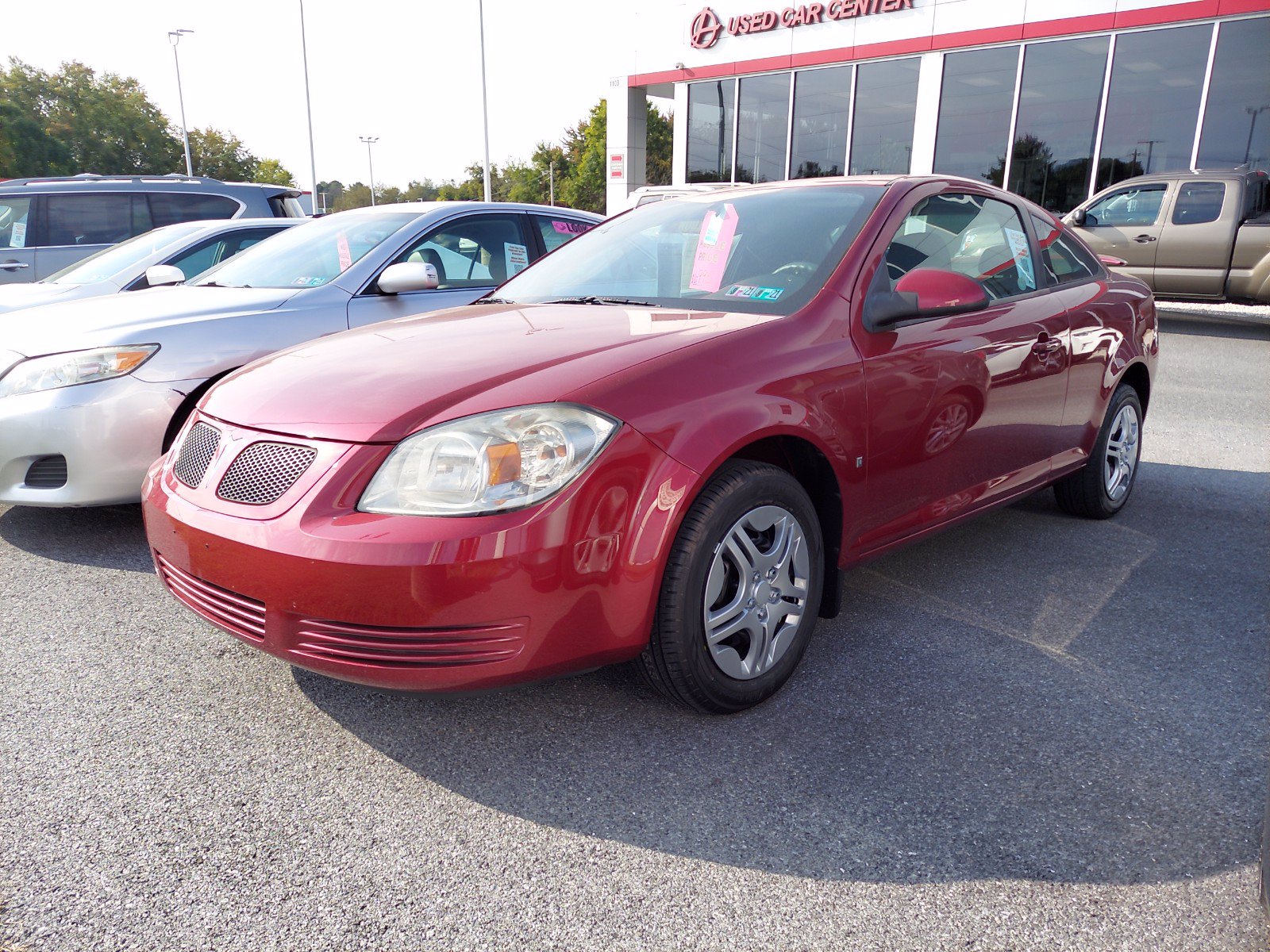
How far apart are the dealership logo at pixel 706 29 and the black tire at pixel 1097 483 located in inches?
775

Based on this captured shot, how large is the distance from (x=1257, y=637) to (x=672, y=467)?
2.21 metres

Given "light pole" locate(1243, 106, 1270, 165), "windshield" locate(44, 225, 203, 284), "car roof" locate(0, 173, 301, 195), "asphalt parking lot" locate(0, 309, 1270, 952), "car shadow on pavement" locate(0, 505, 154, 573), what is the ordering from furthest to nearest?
"light pole" locate(1243, 106, 1270, 165) < "car roof" locate(0, 173, 301, 195) < "windshield" locate(44, 225, 203, 284) < "car shadow on pavement" locate(0, 505, 154, 573) < "asphalt parking lot" locate(0, 309, 1270, 952)

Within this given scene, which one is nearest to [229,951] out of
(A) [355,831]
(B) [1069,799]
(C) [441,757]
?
(A) [355,831]

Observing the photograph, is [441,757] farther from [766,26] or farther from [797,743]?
[766,26]

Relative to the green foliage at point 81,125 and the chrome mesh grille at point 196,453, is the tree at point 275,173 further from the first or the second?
the chrome mesh grille at point 196,453

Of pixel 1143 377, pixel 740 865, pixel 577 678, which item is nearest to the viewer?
pixel 740 865

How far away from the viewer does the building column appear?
24156 millimetres

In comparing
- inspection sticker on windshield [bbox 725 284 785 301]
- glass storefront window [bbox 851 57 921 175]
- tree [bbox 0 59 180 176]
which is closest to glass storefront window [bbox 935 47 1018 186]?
glass storefront window [bbox 851 57 921 175]

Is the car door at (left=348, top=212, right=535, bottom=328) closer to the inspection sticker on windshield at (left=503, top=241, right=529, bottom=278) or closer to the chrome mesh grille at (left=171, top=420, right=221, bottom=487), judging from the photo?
the inspection sticker on windshield at (left=503, top=241, right=529, bottom=278)

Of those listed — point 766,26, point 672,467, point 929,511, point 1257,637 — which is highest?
point 766,26

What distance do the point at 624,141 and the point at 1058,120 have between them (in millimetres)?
11225

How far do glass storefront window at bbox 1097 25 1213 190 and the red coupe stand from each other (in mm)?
15093

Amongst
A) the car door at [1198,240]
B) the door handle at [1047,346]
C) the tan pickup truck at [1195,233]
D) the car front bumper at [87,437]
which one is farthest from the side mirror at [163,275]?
the car door at [1198,240]

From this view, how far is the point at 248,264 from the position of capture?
203 inches
